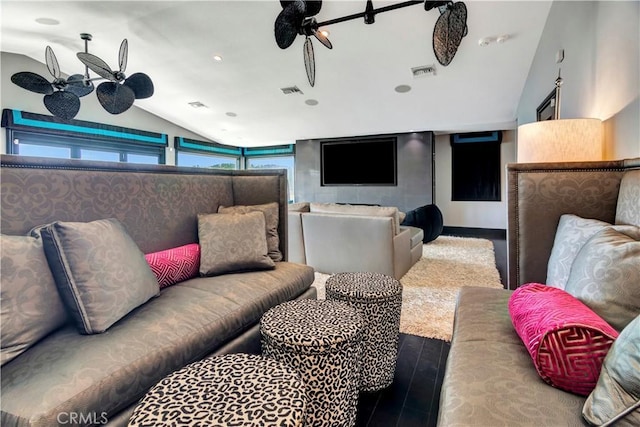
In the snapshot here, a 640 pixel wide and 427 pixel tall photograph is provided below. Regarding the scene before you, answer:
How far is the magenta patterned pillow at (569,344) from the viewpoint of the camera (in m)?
0.74

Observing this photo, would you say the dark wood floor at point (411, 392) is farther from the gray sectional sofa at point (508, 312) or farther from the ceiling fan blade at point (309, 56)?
the ceiling fan blade at point (309, 56)

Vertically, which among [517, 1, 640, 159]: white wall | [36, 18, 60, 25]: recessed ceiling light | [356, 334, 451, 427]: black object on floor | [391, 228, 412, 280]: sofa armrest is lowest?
[356, 334, 451, 427]: black object on floor

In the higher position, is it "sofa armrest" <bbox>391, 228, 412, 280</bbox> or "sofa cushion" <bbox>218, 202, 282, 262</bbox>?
"sofa cushion" <bbox>218, 202, 282, 262</bbox>

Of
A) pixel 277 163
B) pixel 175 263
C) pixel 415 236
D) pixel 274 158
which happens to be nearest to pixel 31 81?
pixel 175 263

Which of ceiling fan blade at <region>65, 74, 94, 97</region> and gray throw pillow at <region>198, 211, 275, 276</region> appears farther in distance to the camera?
ceiling fan blade at <region>65, 74, 94, 97</region>

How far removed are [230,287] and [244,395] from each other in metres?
0.91

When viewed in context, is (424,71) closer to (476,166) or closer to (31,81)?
(476,166)

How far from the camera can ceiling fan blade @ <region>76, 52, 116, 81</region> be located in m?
3.16

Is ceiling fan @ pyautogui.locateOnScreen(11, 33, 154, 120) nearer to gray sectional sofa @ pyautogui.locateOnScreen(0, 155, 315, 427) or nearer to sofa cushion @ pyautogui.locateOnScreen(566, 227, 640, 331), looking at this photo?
gray sectional sofa @ pyautogui.locateOnScreen(0, 155, 315, 427)

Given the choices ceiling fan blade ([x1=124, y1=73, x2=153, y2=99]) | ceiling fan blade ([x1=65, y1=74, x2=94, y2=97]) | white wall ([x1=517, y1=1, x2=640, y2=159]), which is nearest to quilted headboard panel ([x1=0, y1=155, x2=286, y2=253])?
white wall ([x1=517, y1=1, x2=640, y2=159])

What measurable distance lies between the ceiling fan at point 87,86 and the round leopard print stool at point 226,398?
368 cm

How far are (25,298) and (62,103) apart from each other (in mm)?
4411

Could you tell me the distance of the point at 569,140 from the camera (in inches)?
75.4

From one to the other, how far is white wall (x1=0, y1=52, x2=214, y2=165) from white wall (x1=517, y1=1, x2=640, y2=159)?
725 cm
